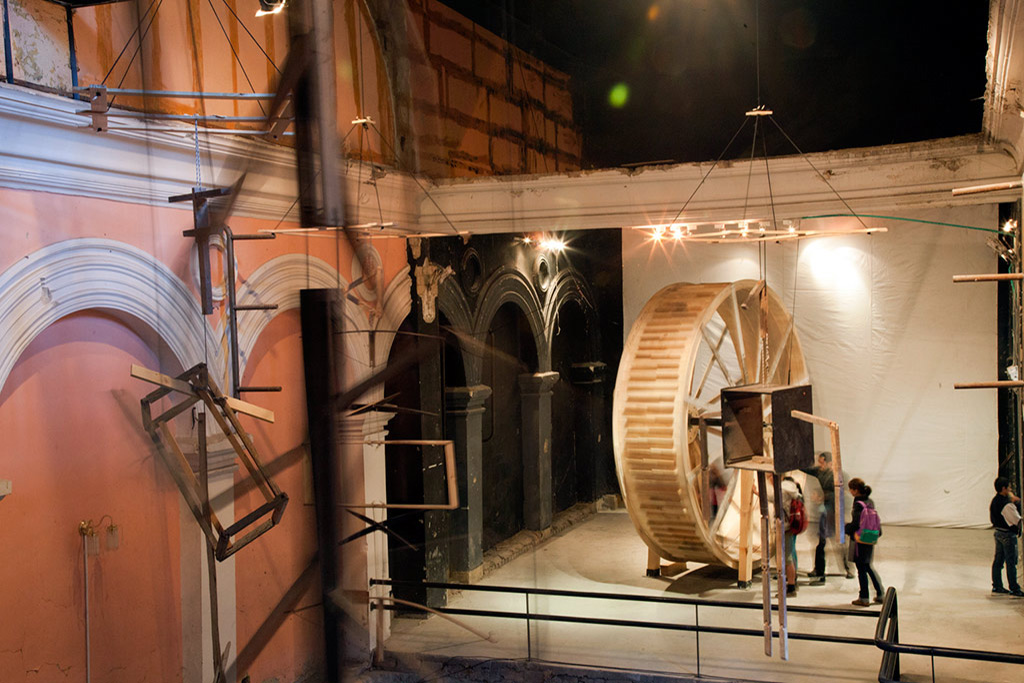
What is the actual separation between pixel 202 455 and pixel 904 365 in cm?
511

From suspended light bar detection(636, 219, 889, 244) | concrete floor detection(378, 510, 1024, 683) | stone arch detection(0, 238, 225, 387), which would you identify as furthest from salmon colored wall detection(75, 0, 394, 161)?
suspended light bar detection(636, 219, 889, 244)

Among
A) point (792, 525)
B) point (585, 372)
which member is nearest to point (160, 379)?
point (792, 525)

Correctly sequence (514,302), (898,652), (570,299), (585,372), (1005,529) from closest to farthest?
(898,652), (1005,529), (514,302), (570,299), (585,372)

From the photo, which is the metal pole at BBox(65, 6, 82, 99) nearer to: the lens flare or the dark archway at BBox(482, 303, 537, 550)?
the dark archway at BBox(482, 303, 537, 550)

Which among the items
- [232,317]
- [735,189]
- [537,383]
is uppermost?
[735,189]

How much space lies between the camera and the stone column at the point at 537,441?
7234 mm

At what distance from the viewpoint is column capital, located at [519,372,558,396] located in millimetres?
7474

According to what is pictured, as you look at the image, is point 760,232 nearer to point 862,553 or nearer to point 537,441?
point 862,553

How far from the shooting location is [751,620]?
5.81m

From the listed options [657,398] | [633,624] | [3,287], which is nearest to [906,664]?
[633,624]

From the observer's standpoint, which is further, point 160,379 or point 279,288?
point 279,288

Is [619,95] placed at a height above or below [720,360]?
above

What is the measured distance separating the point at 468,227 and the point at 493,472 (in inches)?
97.6

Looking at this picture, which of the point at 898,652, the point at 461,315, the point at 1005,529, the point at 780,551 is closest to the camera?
the point at 780,551
